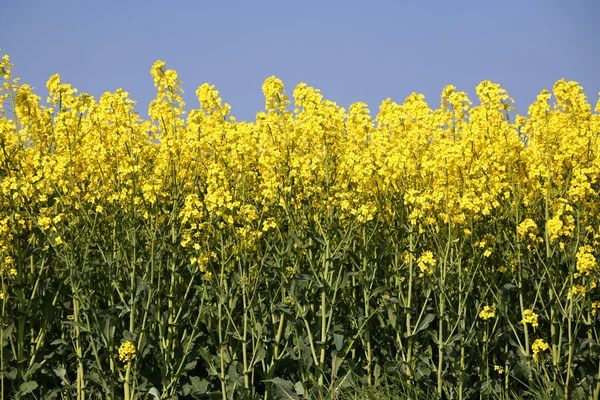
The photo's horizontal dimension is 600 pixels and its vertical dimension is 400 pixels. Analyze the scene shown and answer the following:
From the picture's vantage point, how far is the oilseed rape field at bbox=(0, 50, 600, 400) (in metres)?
5.97

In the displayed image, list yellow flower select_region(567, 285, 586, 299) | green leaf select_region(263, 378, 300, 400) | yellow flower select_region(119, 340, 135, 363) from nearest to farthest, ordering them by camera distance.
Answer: yellow flower select_region(119, 340, 135, 363) < yellow flower select_region(567, 285, 586, 299) < green leaf select_region(263, 378, 300, 400)

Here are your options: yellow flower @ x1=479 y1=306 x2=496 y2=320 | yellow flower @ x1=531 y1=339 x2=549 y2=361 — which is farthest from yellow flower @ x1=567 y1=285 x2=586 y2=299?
yellow flower @ x1=479 y1=306 x2=496 y2=320

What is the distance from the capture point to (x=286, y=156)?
6.38 m

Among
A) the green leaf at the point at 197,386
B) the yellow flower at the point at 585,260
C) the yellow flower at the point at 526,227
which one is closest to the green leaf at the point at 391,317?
the yellow flower at the point at 526,227

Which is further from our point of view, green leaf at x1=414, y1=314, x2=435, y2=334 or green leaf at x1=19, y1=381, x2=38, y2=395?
green leaf at x1=19, y1=381, x2=38, y2=395

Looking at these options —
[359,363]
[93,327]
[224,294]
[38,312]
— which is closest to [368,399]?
[359,363]

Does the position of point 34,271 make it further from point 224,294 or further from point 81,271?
point 224,294

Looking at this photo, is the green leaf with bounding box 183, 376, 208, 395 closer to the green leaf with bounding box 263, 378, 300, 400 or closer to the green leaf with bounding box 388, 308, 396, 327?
the green leaf with bounding box 263, 378, 300, 400

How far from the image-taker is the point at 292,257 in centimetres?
629

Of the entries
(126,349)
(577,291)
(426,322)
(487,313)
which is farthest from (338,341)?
(577,291)

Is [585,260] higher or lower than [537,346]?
higher

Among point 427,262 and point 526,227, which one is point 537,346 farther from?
point 427,262

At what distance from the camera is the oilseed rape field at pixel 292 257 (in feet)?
19.6

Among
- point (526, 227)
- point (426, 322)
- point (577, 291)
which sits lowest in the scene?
point (426, 322)
